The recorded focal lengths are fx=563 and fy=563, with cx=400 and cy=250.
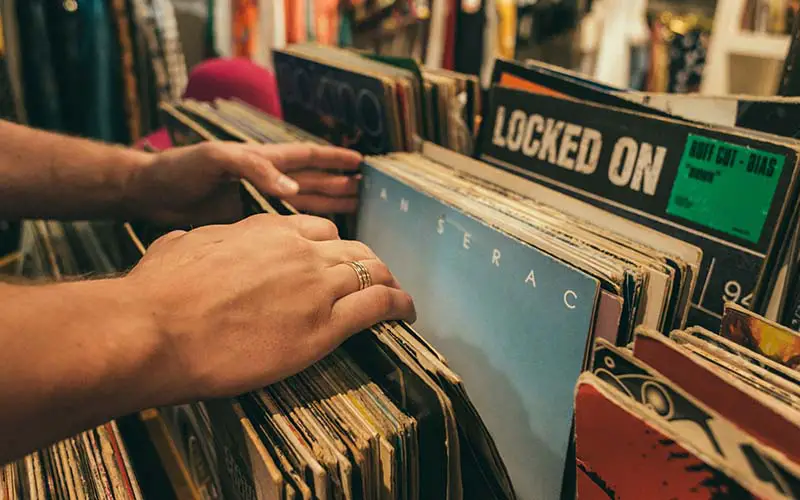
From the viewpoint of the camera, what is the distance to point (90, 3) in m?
1.97

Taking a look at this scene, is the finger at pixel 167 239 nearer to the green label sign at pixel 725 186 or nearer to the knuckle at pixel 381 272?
the knuckle at pixel 381 272

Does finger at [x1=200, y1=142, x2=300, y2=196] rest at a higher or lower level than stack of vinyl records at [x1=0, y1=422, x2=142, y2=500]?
higher

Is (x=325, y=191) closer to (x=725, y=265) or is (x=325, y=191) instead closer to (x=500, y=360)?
(x=500, y=360)

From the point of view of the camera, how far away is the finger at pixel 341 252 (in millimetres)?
540

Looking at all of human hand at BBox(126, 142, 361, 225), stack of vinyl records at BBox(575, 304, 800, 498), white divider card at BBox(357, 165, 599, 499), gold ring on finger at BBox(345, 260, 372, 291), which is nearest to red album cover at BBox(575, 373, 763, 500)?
stack of vinyl records at BBox(575, 304, 800, 498)

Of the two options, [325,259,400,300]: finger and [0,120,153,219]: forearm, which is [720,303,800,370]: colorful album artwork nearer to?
[325,259,400,300]: finger

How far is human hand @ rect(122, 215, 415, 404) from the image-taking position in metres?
0.44

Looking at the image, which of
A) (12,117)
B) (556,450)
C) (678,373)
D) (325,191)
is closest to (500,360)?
(556,450)

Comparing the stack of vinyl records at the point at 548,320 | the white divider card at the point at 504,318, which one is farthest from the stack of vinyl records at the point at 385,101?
the white divider card at the point at 504,318

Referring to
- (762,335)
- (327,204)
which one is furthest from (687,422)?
(327,204)

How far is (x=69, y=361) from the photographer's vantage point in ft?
1.24

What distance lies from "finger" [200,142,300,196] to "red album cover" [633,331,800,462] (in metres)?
0.49

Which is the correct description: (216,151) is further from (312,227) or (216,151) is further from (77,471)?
(77,471)

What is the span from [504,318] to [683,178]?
9.2 inches
